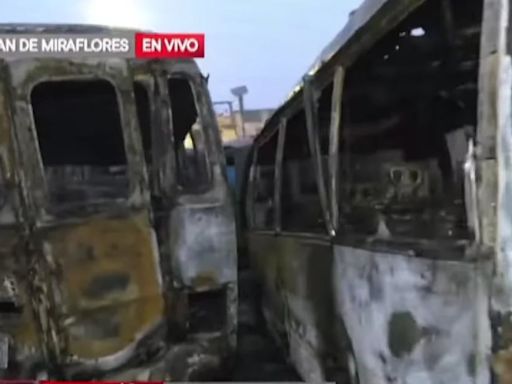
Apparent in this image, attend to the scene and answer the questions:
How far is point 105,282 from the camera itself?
348cm

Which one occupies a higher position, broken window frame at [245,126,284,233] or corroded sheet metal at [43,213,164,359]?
broken window frame at [245,126,284,233]

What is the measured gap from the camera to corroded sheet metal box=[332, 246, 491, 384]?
7.00ft

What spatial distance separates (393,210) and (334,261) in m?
0.49

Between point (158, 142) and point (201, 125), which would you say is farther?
point (201, 125)

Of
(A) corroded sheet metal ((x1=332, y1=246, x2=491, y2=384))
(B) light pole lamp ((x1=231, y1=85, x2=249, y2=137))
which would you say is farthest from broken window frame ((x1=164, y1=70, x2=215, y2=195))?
(B) light pole lamp ((x1=231, y1=85, x2=249, y2=137))

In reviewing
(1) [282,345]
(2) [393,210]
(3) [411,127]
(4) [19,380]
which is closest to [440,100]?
(3) [411,127]

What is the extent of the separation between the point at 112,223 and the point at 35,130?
507mm

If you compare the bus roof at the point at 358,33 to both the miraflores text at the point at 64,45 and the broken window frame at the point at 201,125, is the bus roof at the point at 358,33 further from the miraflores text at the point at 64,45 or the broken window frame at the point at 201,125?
the miraflores text at the point at 64,45

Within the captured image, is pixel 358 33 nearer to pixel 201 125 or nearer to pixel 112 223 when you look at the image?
pixel 201 125

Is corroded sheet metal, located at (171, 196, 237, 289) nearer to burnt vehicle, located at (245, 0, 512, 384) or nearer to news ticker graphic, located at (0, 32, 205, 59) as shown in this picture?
burnt vehicle, located at (245, 0, 512, 384)

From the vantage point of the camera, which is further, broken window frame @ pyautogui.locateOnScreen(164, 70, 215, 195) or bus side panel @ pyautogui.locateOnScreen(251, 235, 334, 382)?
broken window frame @ pyautogui.locateOnScreen(164, 70, 215, 195)

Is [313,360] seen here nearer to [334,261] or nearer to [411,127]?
[334,261]

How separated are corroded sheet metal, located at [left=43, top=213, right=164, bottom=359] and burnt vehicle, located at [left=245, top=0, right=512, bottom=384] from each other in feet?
2.24

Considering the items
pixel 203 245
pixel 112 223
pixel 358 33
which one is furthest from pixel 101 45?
pixel 358 33
